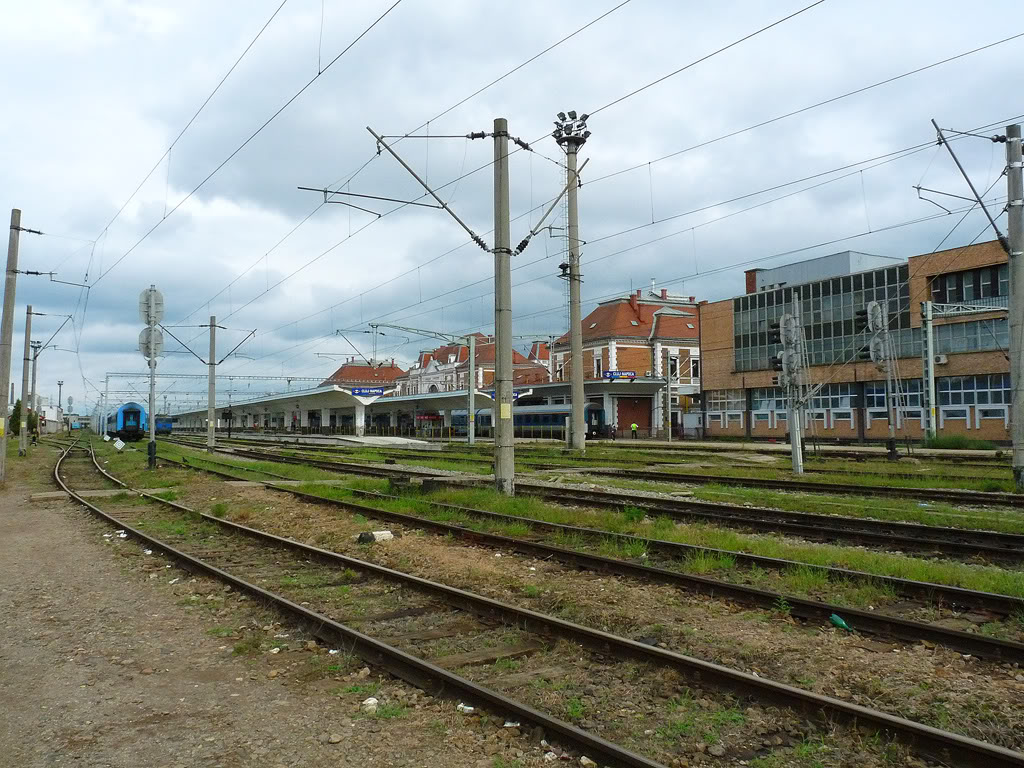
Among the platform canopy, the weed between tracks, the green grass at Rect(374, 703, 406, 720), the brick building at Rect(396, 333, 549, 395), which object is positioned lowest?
the green grass at Rect(374, 703, 406, 720)

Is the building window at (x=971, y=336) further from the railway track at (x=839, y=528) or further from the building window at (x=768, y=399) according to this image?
the railway track at (x=839, y=528)

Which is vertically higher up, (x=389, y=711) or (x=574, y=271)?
(x=574, y=271)

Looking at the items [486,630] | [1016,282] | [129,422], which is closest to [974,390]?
[1016,282]

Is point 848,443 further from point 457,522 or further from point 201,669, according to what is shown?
point 201,669

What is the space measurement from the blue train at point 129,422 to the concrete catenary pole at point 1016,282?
61708mm

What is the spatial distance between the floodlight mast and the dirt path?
2610 centimetres

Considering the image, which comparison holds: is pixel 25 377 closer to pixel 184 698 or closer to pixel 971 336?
pixel 184 698

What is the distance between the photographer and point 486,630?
23.8ft

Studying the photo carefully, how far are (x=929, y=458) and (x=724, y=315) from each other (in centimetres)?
3194

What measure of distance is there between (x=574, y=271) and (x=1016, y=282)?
18712 millimetres

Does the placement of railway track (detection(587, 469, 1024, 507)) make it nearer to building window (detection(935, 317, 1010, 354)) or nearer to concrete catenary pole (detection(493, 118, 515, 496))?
concrete catenary pole (detection(493, 118, 515, 496))

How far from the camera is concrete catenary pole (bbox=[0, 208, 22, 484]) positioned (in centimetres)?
2330

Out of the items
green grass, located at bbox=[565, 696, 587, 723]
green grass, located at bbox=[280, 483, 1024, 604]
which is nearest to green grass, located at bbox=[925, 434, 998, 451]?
green grass, located at bbox=[280, 483, 1024, 604]

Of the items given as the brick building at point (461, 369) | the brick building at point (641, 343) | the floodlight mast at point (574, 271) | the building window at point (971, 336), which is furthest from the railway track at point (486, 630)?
the brick building at point (461, 369)
